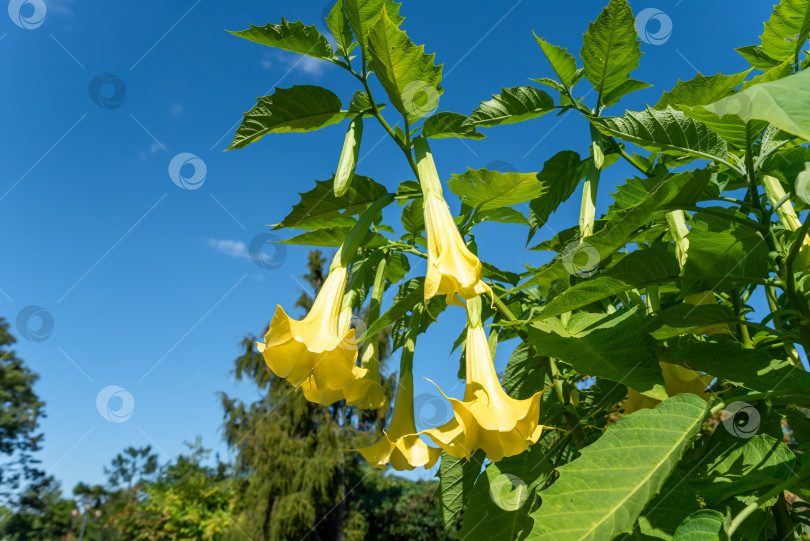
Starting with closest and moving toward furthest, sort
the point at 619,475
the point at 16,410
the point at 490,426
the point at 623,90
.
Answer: the point at 619,475, the point at 490,426, the point at 623,90, the point at 16,410

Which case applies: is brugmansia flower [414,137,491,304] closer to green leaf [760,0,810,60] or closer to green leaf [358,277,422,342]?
green leaf [358,277,422,342]

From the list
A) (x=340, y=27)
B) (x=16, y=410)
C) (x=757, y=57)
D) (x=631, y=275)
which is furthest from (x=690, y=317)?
(x=16, y=410)

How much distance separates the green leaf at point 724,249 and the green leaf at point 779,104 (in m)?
0.33

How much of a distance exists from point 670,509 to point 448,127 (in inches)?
24.8

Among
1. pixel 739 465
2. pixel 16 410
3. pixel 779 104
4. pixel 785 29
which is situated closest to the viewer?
pixel 779 104

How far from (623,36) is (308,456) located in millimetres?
12679

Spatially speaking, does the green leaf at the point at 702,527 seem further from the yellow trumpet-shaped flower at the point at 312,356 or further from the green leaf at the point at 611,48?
the green leaf at the point at 611,48

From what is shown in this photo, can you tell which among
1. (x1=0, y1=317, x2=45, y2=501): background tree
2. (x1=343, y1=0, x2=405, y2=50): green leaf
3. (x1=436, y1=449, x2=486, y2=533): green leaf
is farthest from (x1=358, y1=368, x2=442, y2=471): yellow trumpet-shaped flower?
(x1=0, y1=317, x2=45, y2=501): background tree

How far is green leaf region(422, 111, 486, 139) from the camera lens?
81 centimetres

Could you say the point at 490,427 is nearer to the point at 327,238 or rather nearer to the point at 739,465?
A: the point at 739,465

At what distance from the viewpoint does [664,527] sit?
642 mm

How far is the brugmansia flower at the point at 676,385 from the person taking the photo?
84 cm

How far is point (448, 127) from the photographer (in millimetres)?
830

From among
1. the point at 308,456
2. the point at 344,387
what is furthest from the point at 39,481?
the point at 344,387
